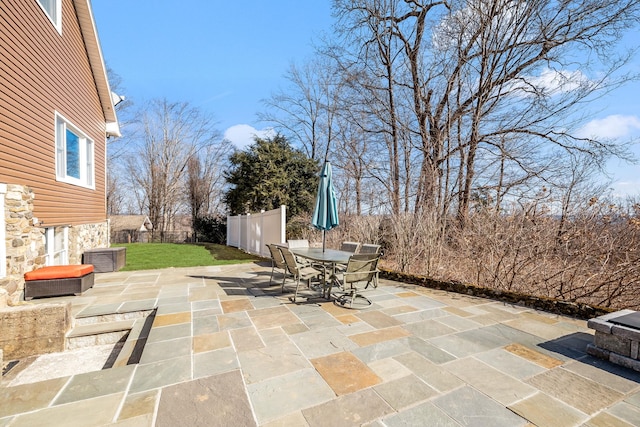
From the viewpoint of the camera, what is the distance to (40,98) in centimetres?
551

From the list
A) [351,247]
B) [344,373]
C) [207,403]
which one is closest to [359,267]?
[351,247]

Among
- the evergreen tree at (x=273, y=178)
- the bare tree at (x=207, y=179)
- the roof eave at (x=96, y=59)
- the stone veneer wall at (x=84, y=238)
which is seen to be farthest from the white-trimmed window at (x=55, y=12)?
the bare tree at (x=207, y=179)

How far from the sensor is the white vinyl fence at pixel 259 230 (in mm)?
8364

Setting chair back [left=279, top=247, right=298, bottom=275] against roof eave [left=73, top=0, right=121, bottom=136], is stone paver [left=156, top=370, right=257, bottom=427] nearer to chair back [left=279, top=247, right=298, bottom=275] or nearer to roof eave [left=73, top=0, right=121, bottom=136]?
A: chair back [left=279, top=247, right=298, bottom=275]

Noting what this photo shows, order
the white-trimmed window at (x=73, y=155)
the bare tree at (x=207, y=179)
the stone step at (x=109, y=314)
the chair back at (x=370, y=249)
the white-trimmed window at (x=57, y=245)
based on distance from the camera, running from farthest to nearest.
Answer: the bare tree at (x=207, y=179)
the white-trimmed window at (x=73, y=155)
the white-trimmed window at (x=57, y=245)
the chair back at (x=370, y=249)
the stone step at (x=109, y=314)

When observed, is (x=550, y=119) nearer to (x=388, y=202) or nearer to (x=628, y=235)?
(x=388, y=202)

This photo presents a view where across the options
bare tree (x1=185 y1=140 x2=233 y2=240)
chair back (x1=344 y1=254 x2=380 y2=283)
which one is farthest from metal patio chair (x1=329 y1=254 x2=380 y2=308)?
bare tree (x1=185 y1=140 x2=233 y2=240)

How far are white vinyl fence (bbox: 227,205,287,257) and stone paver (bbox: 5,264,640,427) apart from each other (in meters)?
4.14

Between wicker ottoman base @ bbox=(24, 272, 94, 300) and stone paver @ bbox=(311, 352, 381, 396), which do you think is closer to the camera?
stone paver @ bbox=(311, 352, 381, 396)

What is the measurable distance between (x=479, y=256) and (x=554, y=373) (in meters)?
3.29

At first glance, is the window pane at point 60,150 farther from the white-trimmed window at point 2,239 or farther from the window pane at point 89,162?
the white-trimmed window at point 2,239

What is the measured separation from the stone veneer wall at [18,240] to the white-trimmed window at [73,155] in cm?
167

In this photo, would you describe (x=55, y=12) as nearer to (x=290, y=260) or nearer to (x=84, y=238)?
(x=84, y=238)

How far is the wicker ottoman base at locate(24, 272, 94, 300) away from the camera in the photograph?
4613mm
